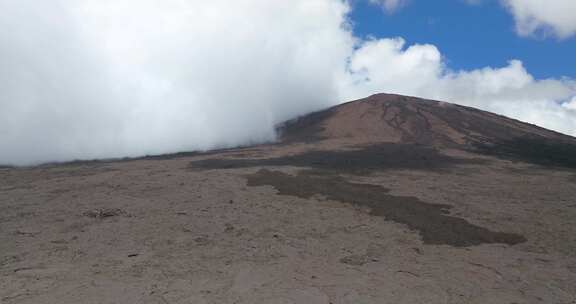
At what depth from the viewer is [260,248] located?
985 cm

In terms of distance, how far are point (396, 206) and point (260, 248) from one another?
534 cm

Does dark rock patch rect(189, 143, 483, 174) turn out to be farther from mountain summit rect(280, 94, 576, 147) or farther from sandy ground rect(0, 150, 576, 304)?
sandy ground rect(0, 150, 576, 304)

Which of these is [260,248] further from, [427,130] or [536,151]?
[427,130]

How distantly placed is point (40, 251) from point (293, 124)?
107 feet

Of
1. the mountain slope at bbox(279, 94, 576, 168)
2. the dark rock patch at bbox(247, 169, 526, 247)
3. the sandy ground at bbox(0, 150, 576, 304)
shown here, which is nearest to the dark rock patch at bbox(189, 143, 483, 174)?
the dark rock patch at bbox(247, 169, 526, 247)

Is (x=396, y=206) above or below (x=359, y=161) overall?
below

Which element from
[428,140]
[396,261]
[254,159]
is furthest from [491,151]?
[396,261]

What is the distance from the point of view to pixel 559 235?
10766 mm

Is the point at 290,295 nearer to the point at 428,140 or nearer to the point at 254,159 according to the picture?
the point at 254,159

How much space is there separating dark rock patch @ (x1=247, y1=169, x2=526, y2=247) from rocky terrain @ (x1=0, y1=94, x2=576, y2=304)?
0.07 metres

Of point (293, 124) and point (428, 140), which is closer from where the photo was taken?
point (428, 140)

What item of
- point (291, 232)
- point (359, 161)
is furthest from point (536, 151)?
point (291, 232)

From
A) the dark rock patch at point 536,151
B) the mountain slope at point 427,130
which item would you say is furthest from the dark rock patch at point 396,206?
the dark rock patch at point 536,151

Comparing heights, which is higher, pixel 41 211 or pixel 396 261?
pixel 41 211
